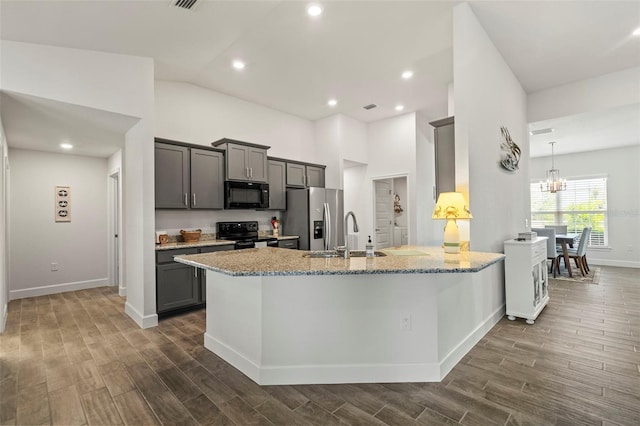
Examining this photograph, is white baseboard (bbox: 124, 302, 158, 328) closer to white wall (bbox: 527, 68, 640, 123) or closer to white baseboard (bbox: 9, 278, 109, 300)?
white baseboard (bbox: 9, 278, 109, 300)

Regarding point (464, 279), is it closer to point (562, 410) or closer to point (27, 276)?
point (562, 410)

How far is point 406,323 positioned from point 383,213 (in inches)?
188

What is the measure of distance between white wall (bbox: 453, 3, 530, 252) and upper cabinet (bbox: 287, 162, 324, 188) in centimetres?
310

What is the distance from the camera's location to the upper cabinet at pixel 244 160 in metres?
4.64

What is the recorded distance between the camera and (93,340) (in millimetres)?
3156

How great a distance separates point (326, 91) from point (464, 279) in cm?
366

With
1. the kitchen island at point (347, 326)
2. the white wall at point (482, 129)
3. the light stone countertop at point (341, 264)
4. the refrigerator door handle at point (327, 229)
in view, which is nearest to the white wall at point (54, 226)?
the refrigerator door handle at point (327, 229)

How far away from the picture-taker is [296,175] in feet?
18.9

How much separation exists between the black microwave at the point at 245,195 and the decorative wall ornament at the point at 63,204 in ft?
9.95

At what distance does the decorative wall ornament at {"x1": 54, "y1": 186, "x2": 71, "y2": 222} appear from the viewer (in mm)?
5328

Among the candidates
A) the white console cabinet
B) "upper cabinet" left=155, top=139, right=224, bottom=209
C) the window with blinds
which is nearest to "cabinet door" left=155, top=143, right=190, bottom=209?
"upper cabinet" left=155, top=139, right=224, bottom=209

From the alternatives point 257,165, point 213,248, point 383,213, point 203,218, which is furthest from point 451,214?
point 383,213

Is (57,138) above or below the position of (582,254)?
above

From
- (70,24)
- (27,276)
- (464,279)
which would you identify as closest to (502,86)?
(464,279)
